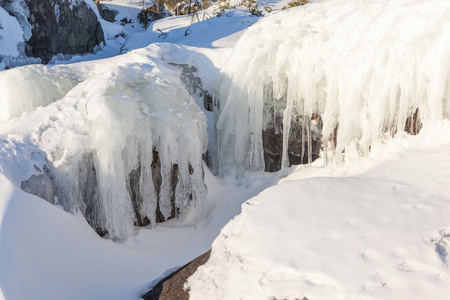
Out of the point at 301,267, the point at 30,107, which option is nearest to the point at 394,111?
the point at 301,267

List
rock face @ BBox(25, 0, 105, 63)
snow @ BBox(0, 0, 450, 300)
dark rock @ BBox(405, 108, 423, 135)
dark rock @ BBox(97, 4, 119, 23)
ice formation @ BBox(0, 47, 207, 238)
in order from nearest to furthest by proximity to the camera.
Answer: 1. snow @ BBox(0, 0, 450, 300)
2. dark rock @ BBox(405, 108, 423, 135)
3. ice formation @ BBox(0, 47, 207, 238)
4. rock face @ BBox(25, 0, 105, 63)
5. dark rock @ BBox(97, 4, 119, 23)

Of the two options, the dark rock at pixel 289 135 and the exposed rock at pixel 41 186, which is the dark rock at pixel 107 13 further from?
the exposed rock at pixel 41 186

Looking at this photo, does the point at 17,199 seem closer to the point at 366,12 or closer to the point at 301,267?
the point at 301,267

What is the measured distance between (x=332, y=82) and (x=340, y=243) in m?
3.28

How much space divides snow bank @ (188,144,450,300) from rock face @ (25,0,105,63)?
1067 cm

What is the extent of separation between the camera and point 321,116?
20.1 ft

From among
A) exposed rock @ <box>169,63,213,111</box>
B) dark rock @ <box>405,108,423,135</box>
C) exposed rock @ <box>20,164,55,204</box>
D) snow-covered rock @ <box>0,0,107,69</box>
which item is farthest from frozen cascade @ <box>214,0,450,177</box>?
snow-covered rock @ <box>0,0,107,69</box>

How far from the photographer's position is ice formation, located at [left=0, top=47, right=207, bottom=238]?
5.21m

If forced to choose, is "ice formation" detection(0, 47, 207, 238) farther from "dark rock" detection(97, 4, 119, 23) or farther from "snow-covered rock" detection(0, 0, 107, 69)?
"dark rock" detection(97, 4, 119, 23)

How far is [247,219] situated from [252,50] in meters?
3.98

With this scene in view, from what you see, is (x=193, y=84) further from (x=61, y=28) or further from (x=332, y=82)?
(x=61, y=28)

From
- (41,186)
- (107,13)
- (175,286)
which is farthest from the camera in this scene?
(107,13)

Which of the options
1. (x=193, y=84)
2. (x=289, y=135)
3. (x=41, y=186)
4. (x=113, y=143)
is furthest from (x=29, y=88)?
(x=289, y=135)

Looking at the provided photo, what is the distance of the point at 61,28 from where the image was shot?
13.4 m
